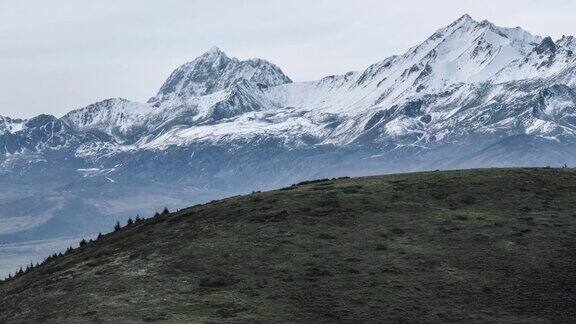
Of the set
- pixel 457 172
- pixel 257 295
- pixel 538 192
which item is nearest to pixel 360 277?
pixel 257 295

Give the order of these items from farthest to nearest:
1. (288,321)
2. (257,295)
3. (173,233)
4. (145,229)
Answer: (145,229), (173,233), (257,295), (288,321)

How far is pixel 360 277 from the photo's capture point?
6950 centimetres

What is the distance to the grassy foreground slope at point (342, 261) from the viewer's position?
63.8 meters

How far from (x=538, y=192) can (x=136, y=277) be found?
145ft

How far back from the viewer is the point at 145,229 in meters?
92.3

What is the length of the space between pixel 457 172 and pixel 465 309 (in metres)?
40.6

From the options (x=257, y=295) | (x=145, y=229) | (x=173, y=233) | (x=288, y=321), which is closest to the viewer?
(x=288, y=321)

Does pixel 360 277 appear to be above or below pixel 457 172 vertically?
below

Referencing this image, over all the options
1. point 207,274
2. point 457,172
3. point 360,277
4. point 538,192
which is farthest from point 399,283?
point 457,172

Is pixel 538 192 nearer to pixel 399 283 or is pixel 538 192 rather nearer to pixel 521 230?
pixel 521 230

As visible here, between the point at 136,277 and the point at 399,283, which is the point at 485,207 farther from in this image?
the point at 136,277

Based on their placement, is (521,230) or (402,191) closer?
(521,230)

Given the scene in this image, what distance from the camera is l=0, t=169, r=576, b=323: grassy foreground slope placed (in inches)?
2511

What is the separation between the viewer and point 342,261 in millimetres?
73188
